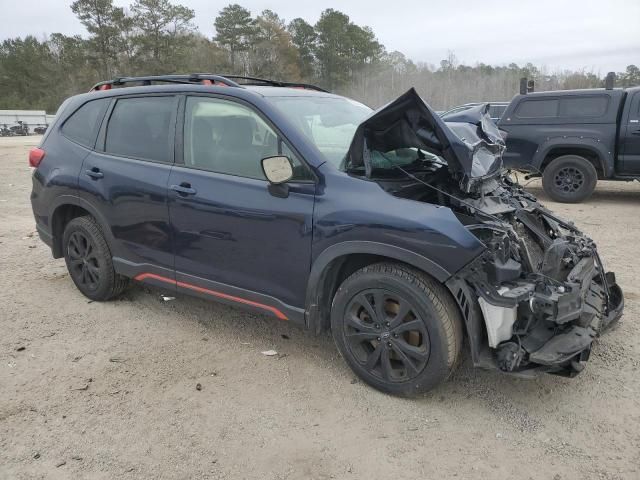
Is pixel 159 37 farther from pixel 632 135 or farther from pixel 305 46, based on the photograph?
pixel 632 135

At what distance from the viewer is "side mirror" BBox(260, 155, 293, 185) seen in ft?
9.86

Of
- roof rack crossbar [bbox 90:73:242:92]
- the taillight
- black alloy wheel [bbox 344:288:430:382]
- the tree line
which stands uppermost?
the tree line

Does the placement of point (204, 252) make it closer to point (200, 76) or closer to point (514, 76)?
point (200, 76)

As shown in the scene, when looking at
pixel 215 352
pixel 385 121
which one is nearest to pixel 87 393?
pixel 215 352

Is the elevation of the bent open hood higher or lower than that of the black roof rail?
lower

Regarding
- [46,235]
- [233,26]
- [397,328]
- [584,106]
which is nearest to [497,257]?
[397,328]

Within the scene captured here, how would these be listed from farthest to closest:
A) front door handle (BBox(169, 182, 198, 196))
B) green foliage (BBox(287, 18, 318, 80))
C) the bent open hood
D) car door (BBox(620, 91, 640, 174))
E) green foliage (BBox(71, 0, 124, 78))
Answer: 1. green foliage (BBox(287, 18, 318, 80))
2. green foliage (BBox(71, 0, 124, 78))
3. car door (BBox(620, 91, 640, 174))
4. front door handle (BBox(169, 182, 198, 196))
5. the bent open hood

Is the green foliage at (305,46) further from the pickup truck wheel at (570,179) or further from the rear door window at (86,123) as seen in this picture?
the rear door window at (86,123)

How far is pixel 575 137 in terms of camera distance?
889 centimetres

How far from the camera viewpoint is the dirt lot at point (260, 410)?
99.7 inches

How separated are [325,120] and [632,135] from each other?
23.4 feet

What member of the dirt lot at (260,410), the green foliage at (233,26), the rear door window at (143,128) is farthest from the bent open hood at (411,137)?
the green foliage at (233,26)

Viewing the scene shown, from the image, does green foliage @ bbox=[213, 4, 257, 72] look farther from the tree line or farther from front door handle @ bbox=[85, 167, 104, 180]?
front door handle @ bbox=[85, 167, 104, 180]

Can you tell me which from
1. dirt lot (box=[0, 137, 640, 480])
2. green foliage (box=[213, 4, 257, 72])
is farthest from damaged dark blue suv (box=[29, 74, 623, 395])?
green foliage (box=[213, 4, 257, 72])
